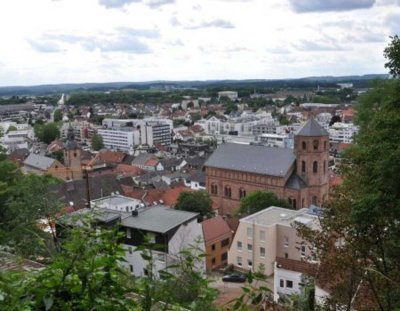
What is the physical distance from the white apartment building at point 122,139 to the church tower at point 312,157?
52.5m

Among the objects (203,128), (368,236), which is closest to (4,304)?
(368,236)

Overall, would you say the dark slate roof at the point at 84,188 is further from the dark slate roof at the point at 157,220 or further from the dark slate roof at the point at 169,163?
the dark slate roof at the point at 169,163

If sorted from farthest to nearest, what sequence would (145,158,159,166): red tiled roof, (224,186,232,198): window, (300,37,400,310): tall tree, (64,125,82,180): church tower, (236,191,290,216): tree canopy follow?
(145,158,159,166): red tiled roof → (64,125,82,180): church tower → (224,186,232,198): window → (236,191,290,216): tree canopy → (300,37,400,310): tall tree

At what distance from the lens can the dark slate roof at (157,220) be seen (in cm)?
1945

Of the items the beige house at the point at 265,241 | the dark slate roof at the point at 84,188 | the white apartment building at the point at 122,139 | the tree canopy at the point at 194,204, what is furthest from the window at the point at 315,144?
the white apartment building at the point at 122,139

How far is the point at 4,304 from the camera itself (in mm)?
2547

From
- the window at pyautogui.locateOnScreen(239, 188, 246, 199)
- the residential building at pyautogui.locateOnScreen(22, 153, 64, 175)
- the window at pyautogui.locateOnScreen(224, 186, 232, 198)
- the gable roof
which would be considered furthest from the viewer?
the gable roof

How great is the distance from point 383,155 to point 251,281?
233 inches

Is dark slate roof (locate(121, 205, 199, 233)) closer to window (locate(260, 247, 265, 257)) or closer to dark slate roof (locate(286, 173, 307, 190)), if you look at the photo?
window (locate(260, 247, 265, 257))

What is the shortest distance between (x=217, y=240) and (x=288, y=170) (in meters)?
13.5

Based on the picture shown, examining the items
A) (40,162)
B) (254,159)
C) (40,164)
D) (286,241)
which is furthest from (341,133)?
(286,241)

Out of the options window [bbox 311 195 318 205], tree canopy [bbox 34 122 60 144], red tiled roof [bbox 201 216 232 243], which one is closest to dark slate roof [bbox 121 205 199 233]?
red tiled roof [bbox 201 216 232 243]

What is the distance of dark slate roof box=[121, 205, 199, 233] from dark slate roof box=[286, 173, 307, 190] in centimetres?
1726

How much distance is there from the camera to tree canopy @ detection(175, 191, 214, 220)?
31359mm
